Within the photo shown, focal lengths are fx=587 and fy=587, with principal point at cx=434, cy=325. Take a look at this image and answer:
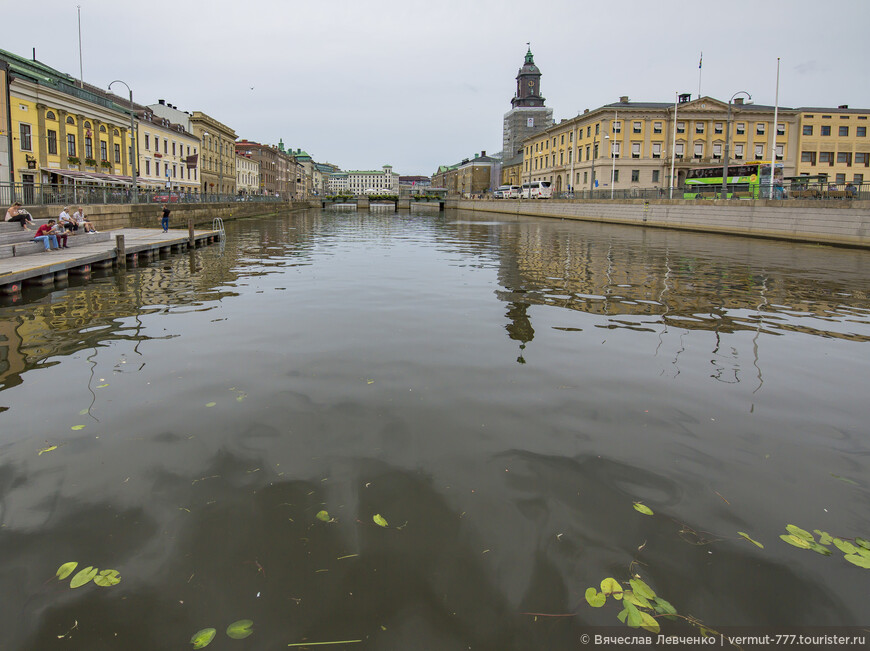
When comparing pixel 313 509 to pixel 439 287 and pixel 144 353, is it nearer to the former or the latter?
pixel 144 353

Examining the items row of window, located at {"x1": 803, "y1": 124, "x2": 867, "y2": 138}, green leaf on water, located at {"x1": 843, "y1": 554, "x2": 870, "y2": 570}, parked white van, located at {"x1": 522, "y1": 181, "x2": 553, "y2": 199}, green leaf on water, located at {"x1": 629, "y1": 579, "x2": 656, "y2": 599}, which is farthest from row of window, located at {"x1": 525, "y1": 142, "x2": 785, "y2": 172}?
green leaf on water, located at {"x1": 629, "y1": 579, "x2": 656, "y2": 599}

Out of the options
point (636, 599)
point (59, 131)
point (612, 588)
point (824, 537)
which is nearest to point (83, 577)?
point (612, 588)

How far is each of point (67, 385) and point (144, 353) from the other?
5.05 feet

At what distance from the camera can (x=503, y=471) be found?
16.8 ft

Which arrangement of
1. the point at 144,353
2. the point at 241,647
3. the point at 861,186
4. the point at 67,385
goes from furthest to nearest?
the point at 861,186, the point at 144,353, the point at 67,385, the point at 241,647

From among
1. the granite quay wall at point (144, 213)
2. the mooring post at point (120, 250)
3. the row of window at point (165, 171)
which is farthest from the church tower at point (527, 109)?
the mooring post at point (120, 250)

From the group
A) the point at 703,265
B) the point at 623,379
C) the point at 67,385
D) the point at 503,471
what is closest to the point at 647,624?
the point at 503,471

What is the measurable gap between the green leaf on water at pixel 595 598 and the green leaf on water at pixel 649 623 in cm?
23

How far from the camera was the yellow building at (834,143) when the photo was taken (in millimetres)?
81312

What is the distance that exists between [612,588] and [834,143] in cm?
9901

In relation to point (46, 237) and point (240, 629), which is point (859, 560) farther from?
point (46, 237)

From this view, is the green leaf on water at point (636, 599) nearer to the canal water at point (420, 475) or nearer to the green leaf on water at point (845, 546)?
the canal water at point (420, 475)

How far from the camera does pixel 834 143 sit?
8175 centimetres

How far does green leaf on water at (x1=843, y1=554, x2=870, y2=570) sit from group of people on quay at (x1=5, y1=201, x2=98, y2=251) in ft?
72.1
